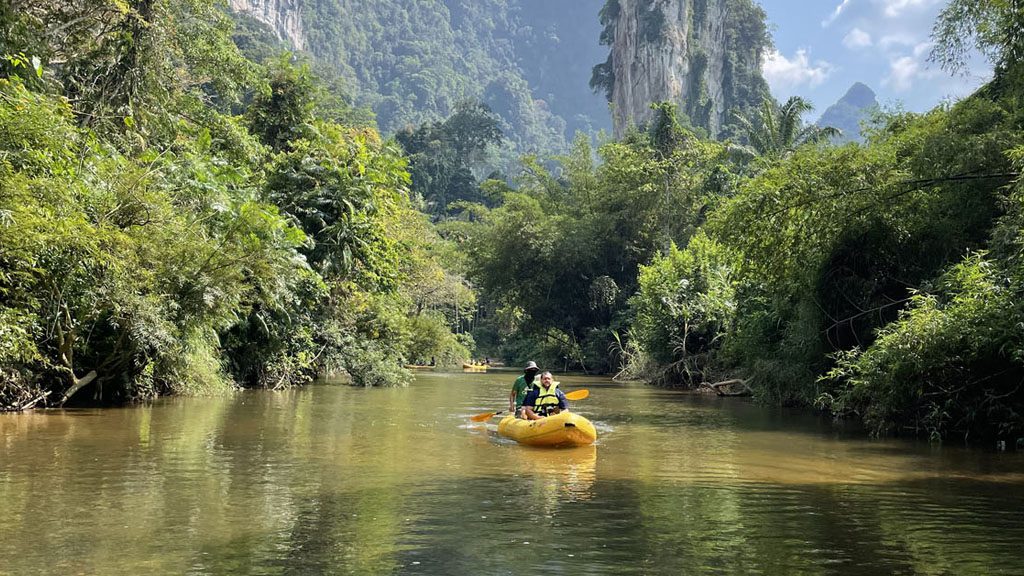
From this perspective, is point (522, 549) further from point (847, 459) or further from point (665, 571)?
point (847, 459)

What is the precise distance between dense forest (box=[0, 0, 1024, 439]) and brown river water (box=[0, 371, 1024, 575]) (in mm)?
1468

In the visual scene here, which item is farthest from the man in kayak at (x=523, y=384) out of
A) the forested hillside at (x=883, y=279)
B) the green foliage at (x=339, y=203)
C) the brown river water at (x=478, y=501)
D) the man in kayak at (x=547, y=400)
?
the green foliage at (x=339, y=203)

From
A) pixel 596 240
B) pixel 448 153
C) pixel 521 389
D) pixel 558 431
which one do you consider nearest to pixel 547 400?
pixel 521 389

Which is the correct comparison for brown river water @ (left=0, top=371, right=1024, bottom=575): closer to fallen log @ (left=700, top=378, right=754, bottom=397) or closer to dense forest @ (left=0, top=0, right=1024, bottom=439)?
dense forest @ (left=0, top=0, right=1024, bottom=439)

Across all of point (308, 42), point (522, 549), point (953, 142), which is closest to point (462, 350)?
point (953, 142)

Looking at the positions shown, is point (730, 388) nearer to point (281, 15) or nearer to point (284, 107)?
point (284, 107)

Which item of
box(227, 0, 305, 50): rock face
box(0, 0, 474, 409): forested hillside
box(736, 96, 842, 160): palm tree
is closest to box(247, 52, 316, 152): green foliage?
box(0, 0, 474, 409): forested hillside

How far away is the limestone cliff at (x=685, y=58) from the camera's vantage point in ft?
253

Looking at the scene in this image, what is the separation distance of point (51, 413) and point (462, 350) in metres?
34.2

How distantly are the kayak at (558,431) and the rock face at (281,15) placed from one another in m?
112

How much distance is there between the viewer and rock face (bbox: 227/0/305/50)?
116 metres

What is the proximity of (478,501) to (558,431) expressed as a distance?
13.3ft

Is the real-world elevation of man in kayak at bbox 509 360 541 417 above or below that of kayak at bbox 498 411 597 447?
above

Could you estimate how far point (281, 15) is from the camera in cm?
12088
